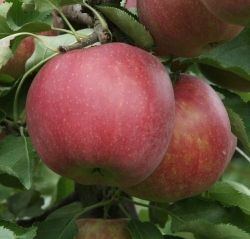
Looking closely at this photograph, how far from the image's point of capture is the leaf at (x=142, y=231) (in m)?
1.15

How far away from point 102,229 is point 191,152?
0.26 metres

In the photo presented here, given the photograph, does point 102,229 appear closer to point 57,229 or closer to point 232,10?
point 57,229

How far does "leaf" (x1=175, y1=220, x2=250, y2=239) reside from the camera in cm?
110

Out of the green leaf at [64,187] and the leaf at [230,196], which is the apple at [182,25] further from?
the green leaf at [64,187]

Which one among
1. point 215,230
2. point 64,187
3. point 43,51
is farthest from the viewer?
point 64,187

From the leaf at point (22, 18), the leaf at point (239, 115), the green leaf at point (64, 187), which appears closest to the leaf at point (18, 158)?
the leaf at point (22, 18)

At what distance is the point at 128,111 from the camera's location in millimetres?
877

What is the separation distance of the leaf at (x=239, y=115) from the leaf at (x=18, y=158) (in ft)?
1.18

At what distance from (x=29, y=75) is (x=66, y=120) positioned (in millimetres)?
438

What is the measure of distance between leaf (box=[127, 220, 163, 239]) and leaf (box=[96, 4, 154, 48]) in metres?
0.35

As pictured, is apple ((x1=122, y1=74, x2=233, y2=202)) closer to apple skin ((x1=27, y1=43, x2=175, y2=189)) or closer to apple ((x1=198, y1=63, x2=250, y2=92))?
apple skin ((x1=27, y1=43, x2=175, y2=189))

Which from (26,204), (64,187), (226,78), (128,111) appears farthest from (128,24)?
(64,187)

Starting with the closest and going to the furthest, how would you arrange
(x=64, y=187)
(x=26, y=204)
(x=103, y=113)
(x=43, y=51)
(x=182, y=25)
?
(x=103, y=113) → (x=182, y=25) → (x=43, y=51) → (x=26, y=204) → (x=64, y=187)

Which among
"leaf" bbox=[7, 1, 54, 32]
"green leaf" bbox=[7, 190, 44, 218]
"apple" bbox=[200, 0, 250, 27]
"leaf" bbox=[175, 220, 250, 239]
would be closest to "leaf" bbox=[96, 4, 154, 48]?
"leaf" bbox=[7, 1, 54, 32]
